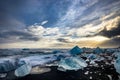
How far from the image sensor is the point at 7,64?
18.4 ft

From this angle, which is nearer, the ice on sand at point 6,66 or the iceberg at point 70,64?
the ice on sand at point 6,66

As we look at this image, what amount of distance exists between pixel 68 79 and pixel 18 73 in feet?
5.24

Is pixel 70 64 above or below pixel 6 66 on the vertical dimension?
below

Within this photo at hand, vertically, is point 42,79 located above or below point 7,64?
below

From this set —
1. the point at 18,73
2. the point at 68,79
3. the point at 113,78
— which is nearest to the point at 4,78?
the point at 18,73

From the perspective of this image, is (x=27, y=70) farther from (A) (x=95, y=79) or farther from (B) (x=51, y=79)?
(A) (x=95, y=79)

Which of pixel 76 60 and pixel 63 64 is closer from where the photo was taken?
pixel 63 64

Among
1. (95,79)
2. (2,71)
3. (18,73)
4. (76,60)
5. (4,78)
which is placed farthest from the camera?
(76,60)

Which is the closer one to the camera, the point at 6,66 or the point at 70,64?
the point at 6,66

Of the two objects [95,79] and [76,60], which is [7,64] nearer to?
[76,60]

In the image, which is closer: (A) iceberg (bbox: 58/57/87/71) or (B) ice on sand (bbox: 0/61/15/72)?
(B) ice on sand (bbox: 0/61/15/72)

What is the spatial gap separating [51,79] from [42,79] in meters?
0.25

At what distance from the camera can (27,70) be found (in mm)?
4871

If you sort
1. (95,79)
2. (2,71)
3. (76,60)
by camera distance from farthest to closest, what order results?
1. (76,60)
2. (2,71)
3. (95,79)
